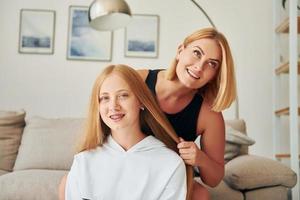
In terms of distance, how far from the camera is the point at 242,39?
9.86 ft

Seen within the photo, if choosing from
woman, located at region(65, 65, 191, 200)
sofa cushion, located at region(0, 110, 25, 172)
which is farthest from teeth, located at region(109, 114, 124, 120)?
sofa cushion, located at region(0, 110, 25, 172)

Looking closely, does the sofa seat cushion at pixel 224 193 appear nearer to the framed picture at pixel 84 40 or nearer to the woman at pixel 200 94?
the woman at pixel 200 94

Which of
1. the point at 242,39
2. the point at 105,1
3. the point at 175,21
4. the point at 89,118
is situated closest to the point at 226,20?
the point at 242,39

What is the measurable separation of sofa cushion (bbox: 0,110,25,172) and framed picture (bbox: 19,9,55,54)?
2.32 feet

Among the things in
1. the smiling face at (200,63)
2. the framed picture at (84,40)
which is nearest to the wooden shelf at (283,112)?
the framed picture at (84,40)

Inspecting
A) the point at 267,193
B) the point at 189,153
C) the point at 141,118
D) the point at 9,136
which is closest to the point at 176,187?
the point at 189,153

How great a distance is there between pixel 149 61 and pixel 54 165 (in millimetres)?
1148

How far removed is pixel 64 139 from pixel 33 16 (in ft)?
3.95

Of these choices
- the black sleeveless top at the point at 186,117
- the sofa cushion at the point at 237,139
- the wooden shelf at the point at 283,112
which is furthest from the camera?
the wooden shelf at the point at 283,112

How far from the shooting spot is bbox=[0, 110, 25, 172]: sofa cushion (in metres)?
2.30

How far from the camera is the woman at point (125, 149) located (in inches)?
48.8

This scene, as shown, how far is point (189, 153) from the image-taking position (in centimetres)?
130

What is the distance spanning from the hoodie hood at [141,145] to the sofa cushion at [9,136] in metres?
1.17

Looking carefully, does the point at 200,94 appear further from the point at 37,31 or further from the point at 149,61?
the point at 37,31
